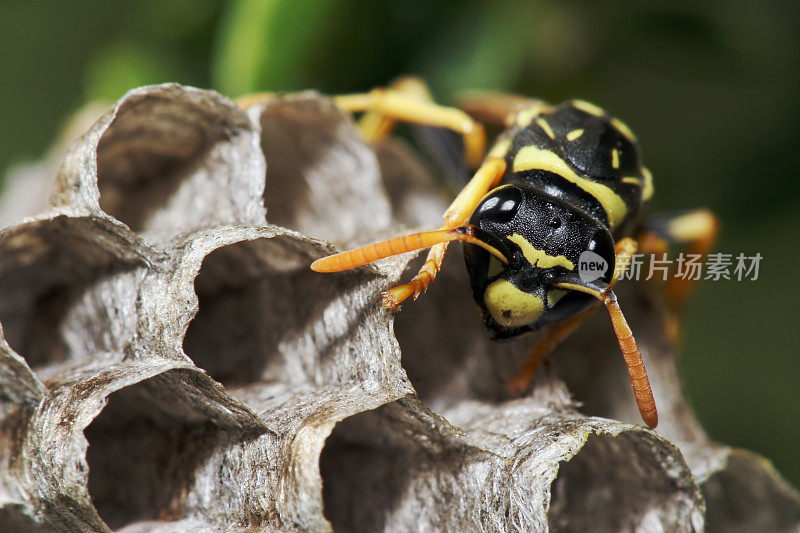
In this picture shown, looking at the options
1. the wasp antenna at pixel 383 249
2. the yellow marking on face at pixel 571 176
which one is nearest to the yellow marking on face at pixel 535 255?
the wasp antenna at pixel 383 249

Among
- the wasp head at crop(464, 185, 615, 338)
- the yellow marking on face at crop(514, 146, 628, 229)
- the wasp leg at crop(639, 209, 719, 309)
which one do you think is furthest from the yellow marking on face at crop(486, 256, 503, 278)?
the wasp leg at crop(639, 209, 719, 309)

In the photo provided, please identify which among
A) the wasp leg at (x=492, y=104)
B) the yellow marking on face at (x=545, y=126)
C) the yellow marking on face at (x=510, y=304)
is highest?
the wasp leg at (x=492, y=104)

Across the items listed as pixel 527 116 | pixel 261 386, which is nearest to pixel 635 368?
pixel 261 386

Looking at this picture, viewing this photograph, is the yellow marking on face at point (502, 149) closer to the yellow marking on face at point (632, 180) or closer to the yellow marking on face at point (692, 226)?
the yellow marking on face at point (632, 180)

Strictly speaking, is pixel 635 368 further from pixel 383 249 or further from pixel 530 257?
pixel 383 249

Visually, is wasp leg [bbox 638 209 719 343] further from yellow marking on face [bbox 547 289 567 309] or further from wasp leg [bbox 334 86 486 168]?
yellow marking on face [bbox 547 289 567 309]
